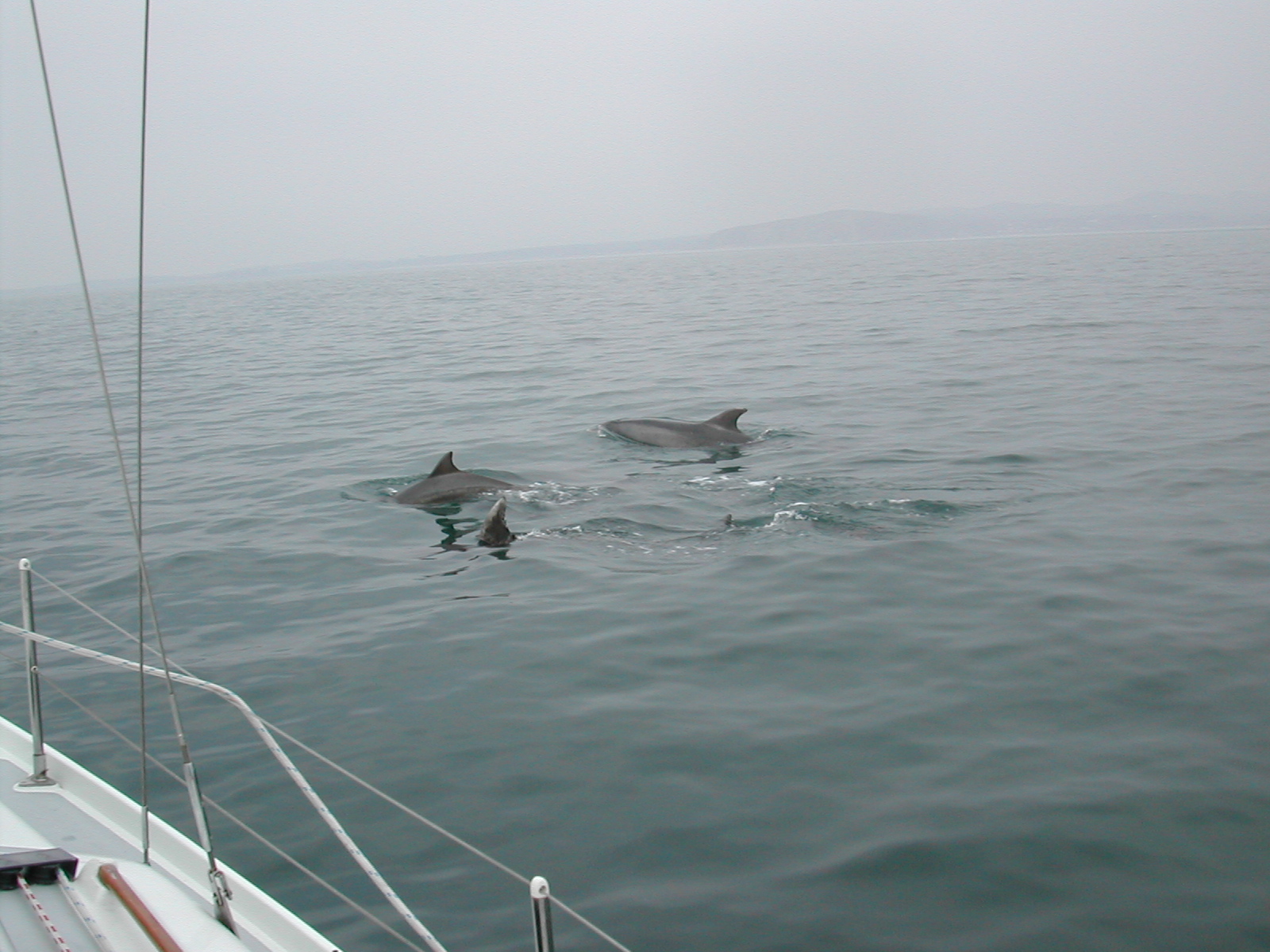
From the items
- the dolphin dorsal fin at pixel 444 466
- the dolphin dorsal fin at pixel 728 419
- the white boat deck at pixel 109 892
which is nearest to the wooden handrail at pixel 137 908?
the white boat deck at pixel 109 892

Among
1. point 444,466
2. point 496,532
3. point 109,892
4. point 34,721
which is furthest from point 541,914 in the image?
point 444,466

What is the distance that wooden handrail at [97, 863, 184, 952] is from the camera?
333cm

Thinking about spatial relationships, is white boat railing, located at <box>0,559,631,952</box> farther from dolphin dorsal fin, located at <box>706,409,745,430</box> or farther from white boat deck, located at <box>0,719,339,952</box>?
dolphin dorsal fin, located at <box>706,409,745,430</box>

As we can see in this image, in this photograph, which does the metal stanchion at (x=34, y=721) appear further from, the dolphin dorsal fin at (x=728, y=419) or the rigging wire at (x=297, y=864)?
the dolphin dorsal fin at (x=728, y=419)

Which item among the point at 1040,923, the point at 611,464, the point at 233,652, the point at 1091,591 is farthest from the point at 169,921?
the point at 611,464

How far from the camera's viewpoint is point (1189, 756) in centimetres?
568

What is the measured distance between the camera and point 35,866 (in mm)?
3736

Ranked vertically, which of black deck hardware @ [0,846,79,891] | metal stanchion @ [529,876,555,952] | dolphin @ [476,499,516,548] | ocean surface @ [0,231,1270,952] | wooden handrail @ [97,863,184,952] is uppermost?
metal stanchion @ [529,876,555,952]

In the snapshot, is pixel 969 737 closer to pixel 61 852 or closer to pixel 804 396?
pixel 61 852

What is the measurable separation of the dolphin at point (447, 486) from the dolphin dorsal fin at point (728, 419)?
11.4 ft

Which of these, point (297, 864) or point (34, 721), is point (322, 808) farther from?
point (34, 721)

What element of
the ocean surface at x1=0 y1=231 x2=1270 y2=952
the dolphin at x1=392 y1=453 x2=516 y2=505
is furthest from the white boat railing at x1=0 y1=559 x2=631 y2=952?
the dolphin at x1=392 y1=453 x2=516 y2=505

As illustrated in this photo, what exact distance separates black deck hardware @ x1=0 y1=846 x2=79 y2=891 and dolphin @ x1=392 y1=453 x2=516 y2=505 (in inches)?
324

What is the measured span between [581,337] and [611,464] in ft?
62.5
